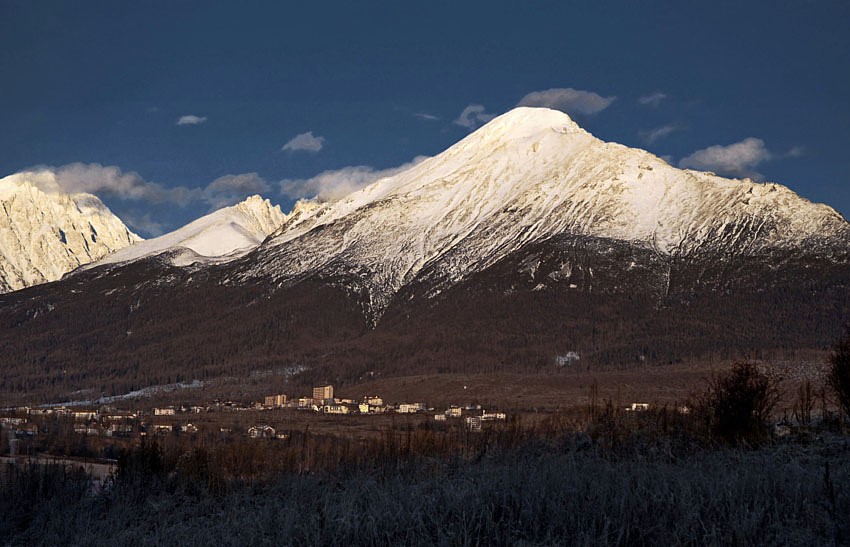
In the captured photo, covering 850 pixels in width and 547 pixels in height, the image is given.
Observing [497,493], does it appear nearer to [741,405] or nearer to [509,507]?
[509,507]

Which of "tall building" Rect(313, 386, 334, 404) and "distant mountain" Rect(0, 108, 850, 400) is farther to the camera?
"distant mountain" Rect(0, 108, 850, 400)

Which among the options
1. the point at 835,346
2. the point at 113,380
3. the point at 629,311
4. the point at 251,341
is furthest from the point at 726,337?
the point at 835,346

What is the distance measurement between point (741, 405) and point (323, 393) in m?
116

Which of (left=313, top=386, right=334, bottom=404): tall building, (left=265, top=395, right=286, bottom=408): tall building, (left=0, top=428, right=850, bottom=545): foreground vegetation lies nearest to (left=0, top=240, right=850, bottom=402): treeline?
(left=313, top=386, right=334, bottom=404): tall building

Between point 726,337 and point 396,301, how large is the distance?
75.4m

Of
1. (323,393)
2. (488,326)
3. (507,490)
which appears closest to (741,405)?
(507,490)

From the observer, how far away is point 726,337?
445ft

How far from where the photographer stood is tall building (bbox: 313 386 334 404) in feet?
407

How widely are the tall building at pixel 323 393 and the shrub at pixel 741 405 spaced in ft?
359

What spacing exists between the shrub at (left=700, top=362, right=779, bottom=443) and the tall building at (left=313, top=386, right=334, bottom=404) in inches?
4307

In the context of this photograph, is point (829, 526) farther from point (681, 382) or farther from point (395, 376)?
point (395, 376)

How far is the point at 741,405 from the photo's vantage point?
13.7 m

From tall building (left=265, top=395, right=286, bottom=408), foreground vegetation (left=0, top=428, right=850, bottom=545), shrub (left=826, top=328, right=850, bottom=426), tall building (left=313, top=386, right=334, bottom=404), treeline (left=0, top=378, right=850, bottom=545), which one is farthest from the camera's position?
tall building (left=313, top=386, right=334, bottom=404)

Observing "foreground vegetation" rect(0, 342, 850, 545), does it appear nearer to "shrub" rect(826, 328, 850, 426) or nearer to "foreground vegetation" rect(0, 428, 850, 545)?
"foreground vegetation" rect(0, 428, 850, 545)
